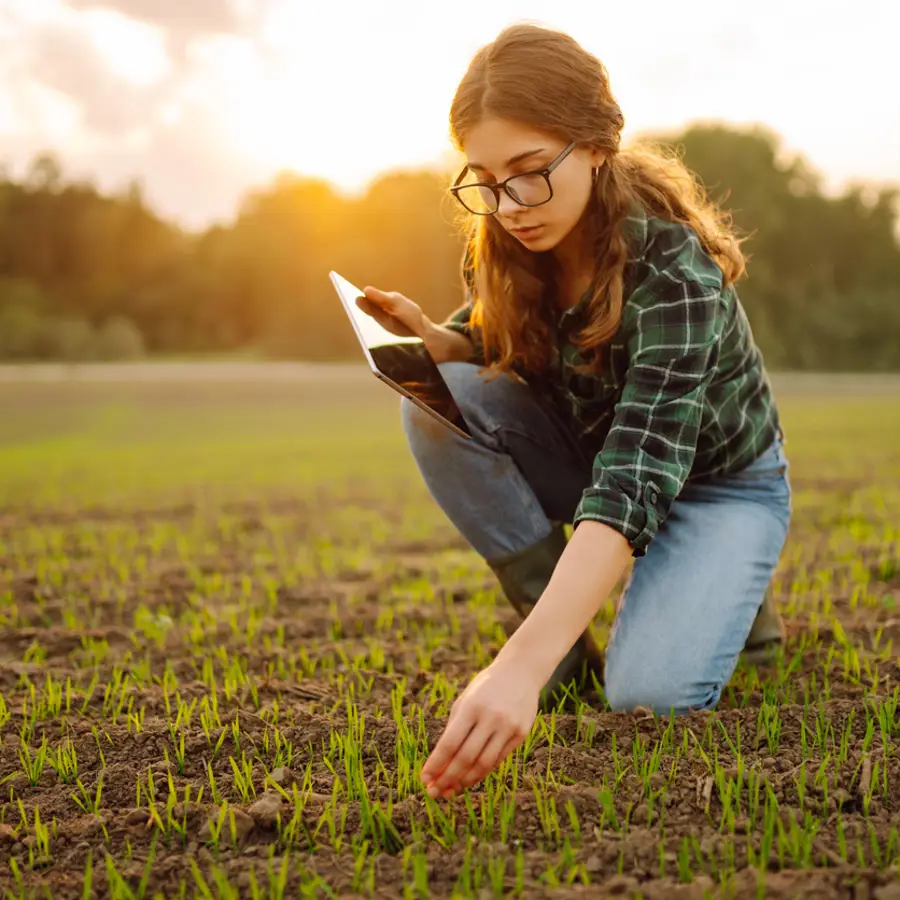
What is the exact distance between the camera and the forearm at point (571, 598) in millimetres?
1727

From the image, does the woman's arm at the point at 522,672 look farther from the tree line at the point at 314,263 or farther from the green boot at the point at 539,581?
the tree line at the point at 314,263

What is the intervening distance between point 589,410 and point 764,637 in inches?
33.0

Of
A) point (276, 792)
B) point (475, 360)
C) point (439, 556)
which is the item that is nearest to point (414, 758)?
point (276, 792)

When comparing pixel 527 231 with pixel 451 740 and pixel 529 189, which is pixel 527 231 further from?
pixel 451 740

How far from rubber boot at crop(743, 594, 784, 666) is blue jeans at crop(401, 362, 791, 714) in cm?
21

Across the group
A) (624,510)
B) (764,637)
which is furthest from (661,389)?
(764,637)

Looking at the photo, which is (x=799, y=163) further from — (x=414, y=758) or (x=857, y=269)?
(x=414, y=758)

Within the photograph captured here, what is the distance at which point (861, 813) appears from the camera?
177 cm

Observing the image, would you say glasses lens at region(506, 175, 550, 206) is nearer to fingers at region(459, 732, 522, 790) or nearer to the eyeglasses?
the eyeglasses

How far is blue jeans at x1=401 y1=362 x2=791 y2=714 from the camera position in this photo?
2379 mm

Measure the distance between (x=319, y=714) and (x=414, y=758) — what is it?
0.45 meters

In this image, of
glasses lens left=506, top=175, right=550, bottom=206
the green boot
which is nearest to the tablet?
the green boot

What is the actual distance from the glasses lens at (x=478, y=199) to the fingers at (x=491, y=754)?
1.20 metres

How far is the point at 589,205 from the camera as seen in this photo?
7.97 feet
